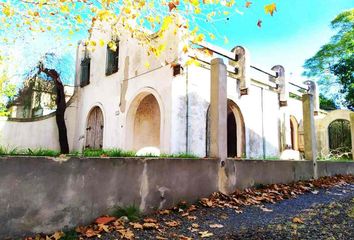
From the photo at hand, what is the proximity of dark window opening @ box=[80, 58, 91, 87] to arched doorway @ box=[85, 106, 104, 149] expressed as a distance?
177 centimetres

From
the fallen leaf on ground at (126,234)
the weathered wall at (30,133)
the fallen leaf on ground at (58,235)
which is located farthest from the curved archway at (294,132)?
the fallen leaf on ground at (58,235)

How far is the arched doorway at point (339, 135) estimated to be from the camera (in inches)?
575

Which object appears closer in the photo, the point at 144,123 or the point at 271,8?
the point at 271,8

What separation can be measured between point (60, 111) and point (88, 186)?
10238 mm

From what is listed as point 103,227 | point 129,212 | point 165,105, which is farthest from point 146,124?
point 103,227

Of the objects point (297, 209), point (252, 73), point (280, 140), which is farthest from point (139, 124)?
point (297, 209)

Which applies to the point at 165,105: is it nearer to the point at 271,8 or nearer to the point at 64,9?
the point at 64,9

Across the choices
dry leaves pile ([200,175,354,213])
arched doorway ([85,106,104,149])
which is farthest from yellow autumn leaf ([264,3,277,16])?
arched doorway ([85,106,104,149])

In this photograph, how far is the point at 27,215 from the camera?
3.23 metres

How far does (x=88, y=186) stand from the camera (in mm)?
3707

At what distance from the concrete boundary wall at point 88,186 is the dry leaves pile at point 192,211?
13 centimetres

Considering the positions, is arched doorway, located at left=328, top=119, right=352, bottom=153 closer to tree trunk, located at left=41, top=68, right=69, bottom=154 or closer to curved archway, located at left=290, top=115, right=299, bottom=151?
curved archway, located at left=290, top=115, right=299, bottom=151

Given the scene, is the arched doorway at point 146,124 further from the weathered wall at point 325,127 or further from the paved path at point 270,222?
the weathered wall at point 325,127

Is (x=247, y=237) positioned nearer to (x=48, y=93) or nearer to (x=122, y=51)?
(x=122, y=51)
